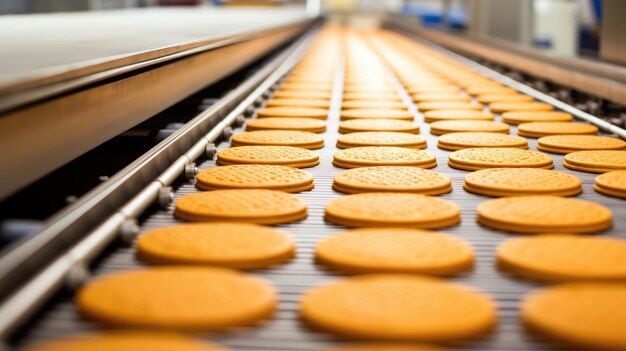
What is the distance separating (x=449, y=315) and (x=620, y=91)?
2366 millimetres

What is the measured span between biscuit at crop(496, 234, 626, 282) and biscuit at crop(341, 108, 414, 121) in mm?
1647

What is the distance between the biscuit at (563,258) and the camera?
1.07 m

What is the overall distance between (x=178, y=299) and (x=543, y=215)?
2.56ft

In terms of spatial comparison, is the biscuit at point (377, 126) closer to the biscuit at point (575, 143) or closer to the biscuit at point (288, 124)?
the biscuit at point (288, 124)

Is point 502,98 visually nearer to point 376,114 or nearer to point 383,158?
point 376,114

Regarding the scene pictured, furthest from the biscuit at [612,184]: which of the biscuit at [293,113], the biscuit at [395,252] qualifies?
the biscuit at [293,113]

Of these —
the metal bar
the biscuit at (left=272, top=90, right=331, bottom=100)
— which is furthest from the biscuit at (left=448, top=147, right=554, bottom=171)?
the biscuit at (left=272, top=90, right=331, bottom=100)

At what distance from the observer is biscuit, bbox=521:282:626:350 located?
840 millimetres

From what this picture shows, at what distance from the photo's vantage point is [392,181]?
5.47ft

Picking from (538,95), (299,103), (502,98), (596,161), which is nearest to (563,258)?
(596,161)

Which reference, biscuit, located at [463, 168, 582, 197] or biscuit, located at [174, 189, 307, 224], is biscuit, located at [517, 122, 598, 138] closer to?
biscuit, located at [463, 168, 582, 197]

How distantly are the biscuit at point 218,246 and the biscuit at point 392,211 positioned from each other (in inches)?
7.3

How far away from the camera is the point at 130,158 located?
240cm

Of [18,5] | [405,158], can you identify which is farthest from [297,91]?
[18,5]
